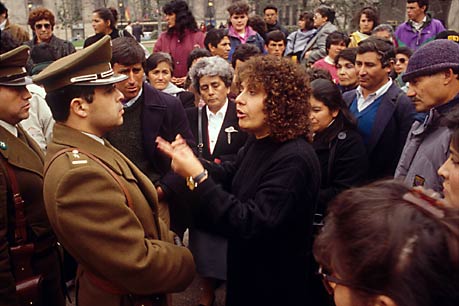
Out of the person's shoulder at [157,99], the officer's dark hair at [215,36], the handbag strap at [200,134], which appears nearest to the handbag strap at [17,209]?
the person's shoulder at [157,99]

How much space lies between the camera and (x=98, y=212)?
1944 millimetres

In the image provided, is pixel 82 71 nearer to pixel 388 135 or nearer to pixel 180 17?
pixel 388 135

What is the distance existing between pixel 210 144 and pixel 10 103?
152cm

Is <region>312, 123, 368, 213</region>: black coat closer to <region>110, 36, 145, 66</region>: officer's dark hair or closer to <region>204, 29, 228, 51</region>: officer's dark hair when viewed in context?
<region>110, 36, 145, 66</region>: officer's dark hair

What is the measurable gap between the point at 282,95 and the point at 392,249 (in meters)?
1.38

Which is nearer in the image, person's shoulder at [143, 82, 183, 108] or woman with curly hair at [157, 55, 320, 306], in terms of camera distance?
woman with curly hair at [157, 55, 320, 306]

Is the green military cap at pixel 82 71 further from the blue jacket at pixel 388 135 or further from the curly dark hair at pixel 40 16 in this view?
the curly dark hair at pixel 40 16

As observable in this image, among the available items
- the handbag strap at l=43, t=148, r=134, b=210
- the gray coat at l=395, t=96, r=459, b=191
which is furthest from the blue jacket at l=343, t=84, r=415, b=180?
the handbag strap at l=43, t=148, r=134, b=210

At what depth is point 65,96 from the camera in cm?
215

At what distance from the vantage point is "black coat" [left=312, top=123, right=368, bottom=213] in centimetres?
311

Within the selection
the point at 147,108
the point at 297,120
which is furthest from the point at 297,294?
the point at 147,108

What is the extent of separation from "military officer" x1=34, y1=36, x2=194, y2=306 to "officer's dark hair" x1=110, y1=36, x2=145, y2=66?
1.05m

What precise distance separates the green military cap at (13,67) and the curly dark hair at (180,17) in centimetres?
390

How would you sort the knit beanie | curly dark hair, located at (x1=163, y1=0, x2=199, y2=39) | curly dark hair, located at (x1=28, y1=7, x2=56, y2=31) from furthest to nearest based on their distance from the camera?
curly dark hair, located at (x1=28, y1=7, x2=56, y2=31) < curly dark hair, located at (x1=163, y1=0, x2=199, y2=39) < the knit beanie
